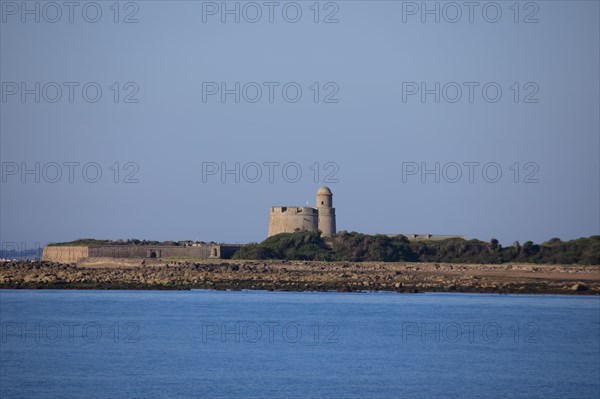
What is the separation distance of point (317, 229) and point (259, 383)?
49.0 metres

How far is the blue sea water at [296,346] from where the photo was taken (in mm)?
23875

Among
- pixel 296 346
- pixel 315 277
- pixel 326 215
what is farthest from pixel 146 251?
pixel 296 346

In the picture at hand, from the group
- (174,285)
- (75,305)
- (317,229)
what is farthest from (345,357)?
(317,229)

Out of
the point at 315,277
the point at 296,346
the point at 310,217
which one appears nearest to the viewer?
the point at 296,346

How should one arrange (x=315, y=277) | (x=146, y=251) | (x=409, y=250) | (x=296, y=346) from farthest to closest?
(x=146, y=251) → (x=409, y=250) → (x=315, y=277) → (x=296, y=346)

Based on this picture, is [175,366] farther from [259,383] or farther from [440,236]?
[440,236]

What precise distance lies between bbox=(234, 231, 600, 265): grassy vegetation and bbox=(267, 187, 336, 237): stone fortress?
9.43ft

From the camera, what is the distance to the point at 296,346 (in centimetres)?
3017

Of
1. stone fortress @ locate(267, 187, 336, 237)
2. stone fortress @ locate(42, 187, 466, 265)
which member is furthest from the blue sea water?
stone fortress @ locate(267, 187, 336, 237)

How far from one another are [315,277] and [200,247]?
17220 mm

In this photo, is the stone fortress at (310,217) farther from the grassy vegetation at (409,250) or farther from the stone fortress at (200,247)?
the grassy vegetation at (409,250)

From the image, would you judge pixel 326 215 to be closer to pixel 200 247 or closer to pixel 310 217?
pixel 310 217

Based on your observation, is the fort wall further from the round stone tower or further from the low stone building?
the round stone tower

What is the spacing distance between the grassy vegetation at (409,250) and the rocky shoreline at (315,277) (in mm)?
3583
